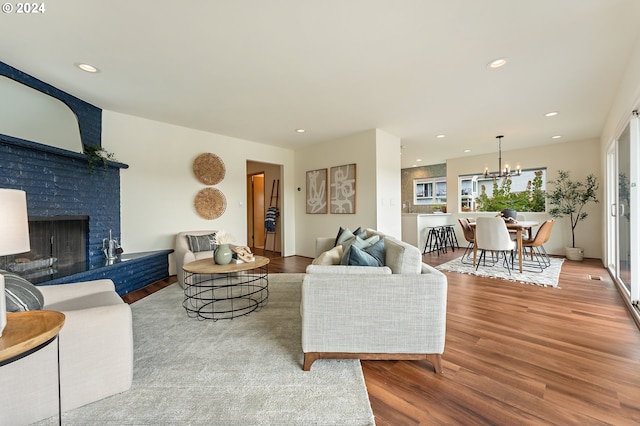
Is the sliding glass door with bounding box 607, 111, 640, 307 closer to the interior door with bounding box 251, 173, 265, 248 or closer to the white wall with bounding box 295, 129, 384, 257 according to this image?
the white wall with bounding box 295, 129, 384, 257

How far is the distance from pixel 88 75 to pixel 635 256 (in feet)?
19.5

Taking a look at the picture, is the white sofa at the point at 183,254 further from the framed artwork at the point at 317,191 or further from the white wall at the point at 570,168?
Result: the white wall at the point at 570,168

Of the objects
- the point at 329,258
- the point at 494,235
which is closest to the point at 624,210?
the point at 494,235

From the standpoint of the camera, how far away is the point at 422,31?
2137 mm

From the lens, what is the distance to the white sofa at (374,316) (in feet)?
5.73

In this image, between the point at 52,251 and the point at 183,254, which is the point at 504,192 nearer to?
the point at 183,254

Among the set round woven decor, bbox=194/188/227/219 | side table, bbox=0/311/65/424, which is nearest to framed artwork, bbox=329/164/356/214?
round woven decor, bbox=194/188/227/219

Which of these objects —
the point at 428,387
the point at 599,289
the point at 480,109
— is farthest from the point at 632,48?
the point at 428,387

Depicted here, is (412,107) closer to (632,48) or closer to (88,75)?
(632,48)

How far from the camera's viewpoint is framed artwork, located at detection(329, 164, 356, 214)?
5109 millimetres

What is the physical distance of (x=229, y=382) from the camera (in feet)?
5.50

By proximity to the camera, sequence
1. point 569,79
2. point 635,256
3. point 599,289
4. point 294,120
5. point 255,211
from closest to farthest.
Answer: point 635,256 → point 569,79 → point 599,289 → point 294,120 → point 255,211

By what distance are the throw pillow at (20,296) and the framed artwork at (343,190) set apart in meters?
4.28

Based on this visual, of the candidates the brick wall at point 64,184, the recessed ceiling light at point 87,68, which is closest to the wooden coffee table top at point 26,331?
the brick wall at point 64,184
